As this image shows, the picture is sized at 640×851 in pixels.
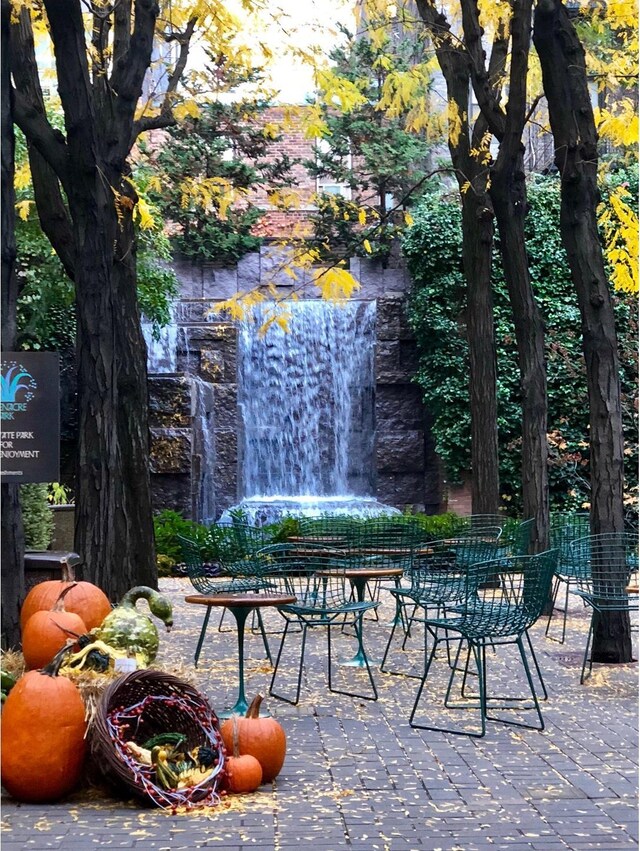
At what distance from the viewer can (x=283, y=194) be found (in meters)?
13.6

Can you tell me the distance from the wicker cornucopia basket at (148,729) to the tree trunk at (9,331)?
2062mm

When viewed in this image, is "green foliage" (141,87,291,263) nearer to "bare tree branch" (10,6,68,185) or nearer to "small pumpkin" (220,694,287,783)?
"bare tree branch" (10,6,68,185)

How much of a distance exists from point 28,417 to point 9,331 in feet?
2.65

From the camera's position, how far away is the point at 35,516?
13.5m

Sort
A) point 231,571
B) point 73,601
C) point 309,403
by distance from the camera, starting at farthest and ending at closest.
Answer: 1. point 309,403
2. point 231,571
3. point 73,601

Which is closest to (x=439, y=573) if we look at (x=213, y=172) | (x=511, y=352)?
(x=511, y=352)

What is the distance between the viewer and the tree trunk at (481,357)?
1334 centimetres

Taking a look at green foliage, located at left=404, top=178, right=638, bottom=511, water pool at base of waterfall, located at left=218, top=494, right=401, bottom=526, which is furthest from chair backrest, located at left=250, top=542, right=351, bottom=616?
green foliage, located at left=404, top=178, right=638, bottom=511

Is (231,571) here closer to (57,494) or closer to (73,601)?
(73,601)

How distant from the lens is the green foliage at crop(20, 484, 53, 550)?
1332 centimetres

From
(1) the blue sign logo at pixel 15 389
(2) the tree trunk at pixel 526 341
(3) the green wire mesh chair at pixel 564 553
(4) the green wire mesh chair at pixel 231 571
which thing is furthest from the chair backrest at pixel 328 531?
(1) the blue sign logo at pixel 15 389

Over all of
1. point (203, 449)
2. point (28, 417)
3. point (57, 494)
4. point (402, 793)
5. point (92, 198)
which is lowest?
point (402, 793)

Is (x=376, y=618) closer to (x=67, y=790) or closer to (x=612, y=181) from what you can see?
(x=67, y=790)

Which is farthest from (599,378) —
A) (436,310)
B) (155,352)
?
(155,352)
